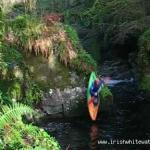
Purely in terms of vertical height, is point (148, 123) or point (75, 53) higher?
point (75, 53)

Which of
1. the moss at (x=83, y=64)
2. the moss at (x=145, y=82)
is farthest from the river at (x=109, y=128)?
the moss at (x=83, y=64)

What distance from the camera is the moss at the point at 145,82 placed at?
17.5 metres

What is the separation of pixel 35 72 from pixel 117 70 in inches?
283

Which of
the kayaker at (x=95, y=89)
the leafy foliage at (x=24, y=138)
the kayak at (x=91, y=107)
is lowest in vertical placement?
the kayak at (x=91, y=107)

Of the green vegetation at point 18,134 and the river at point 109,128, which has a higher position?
the green vegetation at point 18,134

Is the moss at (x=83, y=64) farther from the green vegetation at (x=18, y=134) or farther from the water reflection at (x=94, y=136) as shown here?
the green vegetation at (x=18, y=134)

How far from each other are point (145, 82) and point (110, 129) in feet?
15.9

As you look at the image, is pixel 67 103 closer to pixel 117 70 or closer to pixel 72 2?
pixel 117 70

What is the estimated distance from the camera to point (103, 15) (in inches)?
989

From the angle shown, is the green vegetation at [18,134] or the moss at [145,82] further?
the moss at [145,82]

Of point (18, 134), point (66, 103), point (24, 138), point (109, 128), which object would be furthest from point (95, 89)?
point (18, 134)

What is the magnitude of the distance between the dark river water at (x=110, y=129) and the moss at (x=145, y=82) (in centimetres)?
117

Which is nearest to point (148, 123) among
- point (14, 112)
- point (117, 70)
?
point (14, 112)

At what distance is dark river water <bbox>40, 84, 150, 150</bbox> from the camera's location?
12.1 metres
